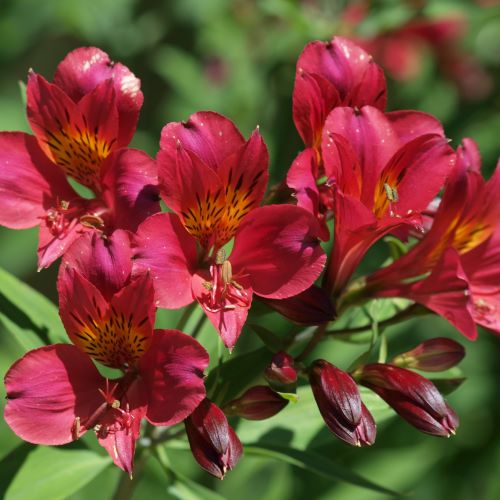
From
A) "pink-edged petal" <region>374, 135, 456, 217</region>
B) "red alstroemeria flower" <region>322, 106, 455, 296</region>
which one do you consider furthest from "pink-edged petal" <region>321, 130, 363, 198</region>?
"pink-edged petal" <region>374, 135, 456, 217</region>

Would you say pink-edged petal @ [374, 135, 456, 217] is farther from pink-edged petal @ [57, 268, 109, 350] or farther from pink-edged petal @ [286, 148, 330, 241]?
pink-edged petal @ [57, 268, 109, 350]

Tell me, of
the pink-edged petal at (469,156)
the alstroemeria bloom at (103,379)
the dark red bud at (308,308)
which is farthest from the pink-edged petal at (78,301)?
the pink-edged petal at (469,156)

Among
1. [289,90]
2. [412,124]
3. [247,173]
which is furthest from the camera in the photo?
[289,90]

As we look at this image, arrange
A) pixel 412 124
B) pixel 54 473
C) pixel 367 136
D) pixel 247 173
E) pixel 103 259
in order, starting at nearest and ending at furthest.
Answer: pixel 103 259
pixel 247 173
pixel 367 136
pixel 412 124
pixel 54 473

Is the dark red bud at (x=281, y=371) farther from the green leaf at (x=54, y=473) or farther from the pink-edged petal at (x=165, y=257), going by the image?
the green leaf at (x=54, y=473)

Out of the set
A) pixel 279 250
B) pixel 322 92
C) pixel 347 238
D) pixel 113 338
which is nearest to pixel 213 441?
pixel 113 338

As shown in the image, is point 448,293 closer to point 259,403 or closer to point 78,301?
point 259,403
